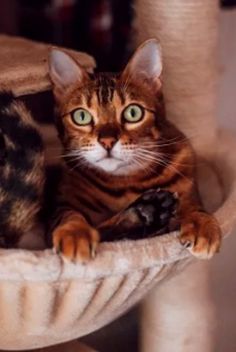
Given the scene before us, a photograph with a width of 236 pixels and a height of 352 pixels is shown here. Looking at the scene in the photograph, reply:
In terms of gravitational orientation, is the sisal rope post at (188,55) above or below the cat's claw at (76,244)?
above

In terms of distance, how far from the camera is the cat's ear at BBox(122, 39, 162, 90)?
3.70ft

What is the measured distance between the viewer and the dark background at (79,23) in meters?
2.12

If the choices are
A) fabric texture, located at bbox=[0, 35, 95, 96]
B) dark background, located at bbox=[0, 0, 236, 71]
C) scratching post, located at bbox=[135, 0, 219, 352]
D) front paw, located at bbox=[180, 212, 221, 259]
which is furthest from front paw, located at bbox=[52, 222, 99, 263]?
dark background, located at bbox=[0, 0, 236, 71]

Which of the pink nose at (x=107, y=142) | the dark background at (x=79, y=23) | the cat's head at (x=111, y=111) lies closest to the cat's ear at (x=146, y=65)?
the cat's head at (x=111, y=111)

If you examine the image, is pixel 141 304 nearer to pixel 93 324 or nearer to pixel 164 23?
pixel 93 324

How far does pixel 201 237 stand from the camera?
98 cm

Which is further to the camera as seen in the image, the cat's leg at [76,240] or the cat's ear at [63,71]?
the cat's ear at [63,71]

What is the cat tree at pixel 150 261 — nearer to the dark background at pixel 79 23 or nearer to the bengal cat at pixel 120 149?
the bengal cat at pixel 120 149

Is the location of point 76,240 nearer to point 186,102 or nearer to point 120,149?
point 120,149

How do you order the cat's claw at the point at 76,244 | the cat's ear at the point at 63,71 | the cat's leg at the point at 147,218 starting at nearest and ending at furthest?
the cat's claw at the point at 76,244
the cat's leg at the point at 147,218
the cat's ear at the point at 63,71

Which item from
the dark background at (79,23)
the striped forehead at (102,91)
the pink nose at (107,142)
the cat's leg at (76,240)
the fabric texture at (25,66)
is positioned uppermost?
the fabric texture at (25,66)

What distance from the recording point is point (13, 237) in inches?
40.3

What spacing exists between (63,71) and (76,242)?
0.33 meters

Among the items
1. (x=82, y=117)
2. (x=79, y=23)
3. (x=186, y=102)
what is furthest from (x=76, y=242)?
(x=79, y=23)
